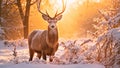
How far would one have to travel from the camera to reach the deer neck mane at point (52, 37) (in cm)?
1245

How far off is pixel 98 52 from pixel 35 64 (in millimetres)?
1865

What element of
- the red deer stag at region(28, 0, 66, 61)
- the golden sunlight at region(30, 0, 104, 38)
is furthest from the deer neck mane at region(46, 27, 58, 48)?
the golden sunlight at region(30, 0, 104, 38)

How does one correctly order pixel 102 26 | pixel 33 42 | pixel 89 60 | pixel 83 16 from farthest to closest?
pixel 83 16
pixel 33 42
pixel 102 26
pixel 89 60

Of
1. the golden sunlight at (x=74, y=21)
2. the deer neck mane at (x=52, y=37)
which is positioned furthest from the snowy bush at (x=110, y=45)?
the golden sunlight at (x=74, y=21)

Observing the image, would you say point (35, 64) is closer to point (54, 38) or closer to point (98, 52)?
point (98, 52)

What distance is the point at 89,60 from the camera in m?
9.59

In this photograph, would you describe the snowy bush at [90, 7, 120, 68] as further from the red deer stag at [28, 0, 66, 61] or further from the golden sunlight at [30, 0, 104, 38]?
the golden sunlight at [30, 0, 104, 38]

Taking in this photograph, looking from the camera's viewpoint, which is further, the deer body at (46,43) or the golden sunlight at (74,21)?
the golden sunlight at (74,21)

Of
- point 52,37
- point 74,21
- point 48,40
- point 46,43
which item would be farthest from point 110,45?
point 74,21

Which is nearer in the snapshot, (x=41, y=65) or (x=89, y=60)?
(x=41, y=65)

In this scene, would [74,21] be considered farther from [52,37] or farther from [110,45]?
[110,45]

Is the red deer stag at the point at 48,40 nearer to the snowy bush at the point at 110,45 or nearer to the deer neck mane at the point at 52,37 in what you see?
the deer neck mane at the point at 52,37

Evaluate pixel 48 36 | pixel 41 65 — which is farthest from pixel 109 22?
pixel 48 36

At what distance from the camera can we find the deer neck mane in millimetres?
12445
